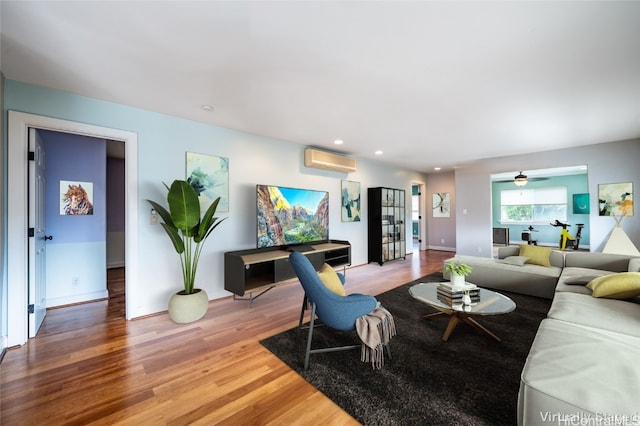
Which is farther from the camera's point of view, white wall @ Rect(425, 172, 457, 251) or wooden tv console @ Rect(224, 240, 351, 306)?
white wall @ Rect(425, 172, 457, 251)

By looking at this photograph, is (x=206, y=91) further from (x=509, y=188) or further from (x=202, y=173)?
(x=509, y=188)

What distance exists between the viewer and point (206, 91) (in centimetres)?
259

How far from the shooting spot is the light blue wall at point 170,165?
262 cm

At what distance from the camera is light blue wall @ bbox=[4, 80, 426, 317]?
262cm

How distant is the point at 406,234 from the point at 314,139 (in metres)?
4.22

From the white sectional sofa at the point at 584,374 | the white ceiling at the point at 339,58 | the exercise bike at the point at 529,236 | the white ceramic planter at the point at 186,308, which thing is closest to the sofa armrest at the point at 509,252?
the white ceiling at the point at 339,58

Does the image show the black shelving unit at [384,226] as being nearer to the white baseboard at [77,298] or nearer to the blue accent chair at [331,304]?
the blue accent chair at [331,304]

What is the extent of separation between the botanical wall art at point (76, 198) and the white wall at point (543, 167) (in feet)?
25.1

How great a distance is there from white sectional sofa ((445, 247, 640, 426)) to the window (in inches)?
305

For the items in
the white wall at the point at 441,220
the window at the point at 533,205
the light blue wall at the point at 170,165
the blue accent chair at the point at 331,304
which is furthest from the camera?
the window at the point at 533,205

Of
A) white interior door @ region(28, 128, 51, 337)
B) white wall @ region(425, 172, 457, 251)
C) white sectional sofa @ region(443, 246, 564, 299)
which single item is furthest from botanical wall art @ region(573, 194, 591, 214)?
white interior door @ region(28, 128, 51, 337)

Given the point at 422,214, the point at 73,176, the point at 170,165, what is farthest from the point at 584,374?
the point at 422,214

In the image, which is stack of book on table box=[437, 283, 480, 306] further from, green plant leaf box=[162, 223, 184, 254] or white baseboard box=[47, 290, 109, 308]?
white baseboard box=[47, 290, 109, 308]

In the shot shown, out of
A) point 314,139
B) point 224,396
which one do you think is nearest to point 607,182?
point 314,139
